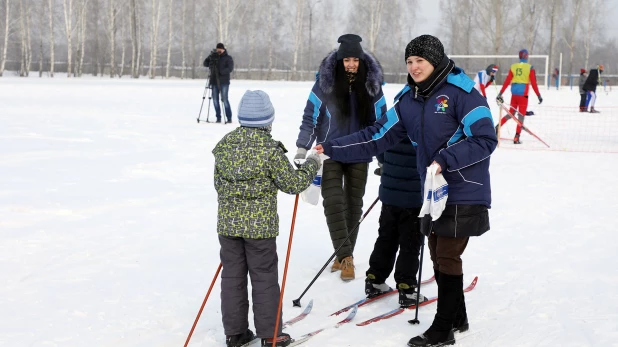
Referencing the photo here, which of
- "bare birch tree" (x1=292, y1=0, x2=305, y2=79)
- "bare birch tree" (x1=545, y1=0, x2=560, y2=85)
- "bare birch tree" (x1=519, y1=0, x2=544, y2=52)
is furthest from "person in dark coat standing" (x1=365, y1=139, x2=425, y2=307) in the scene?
"bare birch tree" (x1=519, y1=0, x2=544, y2=52)

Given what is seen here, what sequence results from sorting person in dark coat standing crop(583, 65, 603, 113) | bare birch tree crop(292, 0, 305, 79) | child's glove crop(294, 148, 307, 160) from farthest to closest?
bare birch tree crop(292, 0, 305, 79)
person in dark coat standing crop(583, 65, 603, 113)
child's glove crop(294, 148, 307, 160)

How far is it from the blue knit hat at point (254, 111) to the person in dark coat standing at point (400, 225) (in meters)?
1.09

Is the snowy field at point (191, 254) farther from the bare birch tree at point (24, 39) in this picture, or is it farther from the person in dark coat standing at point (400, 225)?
the bare birch tree at point (24, 39)

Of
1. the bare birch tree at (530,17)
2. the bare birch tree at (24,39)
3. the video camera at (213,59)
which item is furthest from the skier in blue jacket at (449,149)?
the bare birch tree at (530,17)

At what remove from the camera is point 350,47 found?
4531 millimetres

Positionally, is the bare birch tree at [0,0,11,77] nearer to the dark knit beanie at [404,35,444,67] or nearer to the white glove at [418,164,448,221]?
the dark knit beanie at [404,35,444,67]

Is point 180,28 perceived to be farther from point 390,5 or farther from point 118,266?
point 118,266

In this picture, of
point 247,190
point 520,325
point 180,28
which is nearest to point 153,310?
point 247,190

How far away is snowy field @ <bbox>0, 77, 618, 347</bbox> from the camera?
148 inches

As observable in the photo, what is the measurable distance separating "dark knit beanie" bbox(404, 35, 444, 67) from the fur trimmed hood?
1198mm

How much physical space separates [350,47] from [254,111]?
147cm

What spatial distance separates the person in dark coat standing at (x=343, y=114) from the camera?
4625mm

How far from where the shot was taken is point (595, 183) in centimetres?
851

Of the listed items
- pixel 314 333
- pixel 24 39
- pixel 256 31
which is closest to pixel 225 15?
pixel 256 31
